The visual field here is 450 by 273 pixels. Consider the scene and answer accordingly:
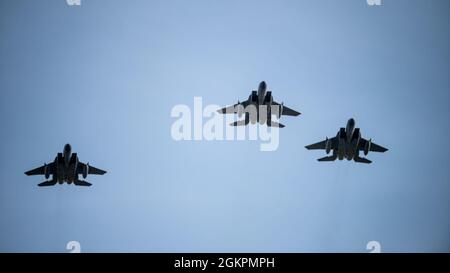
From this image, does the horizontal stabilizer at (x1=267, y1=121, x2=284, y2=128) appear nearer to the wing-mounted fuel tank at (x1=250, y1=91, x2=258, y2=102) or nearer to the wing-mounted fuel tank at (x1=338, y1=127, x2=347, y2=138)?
the wing-mounted fuel tank at (x1=250, y1=91, x2=258, y2=102)

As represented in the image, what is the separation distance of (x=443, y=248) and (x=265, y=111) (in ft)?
73.4

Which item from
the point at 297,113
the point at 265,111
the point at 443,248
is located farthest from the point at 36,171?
the point at 443,248

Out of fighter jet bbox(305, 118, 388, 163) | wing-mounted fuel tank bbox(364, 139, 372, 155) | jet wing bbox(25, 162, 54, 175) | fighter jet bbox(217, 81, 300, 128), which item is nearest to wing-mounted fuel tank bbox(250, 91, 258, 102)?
fighter jet bbox(217, 81, 300, 128)

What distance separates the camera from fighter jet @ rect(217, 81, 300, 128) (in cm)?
3577

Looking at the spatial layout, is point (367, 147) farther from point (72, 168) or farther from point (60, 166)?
point (60, 166)

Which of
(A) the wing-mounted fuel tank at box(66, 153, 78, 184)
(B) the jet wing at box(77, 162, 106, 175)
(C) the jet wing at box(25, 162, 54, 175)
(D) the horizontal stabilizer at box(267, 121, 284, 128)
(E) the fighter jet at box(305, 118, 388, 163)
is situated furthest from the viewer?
(B) the jet wing at box(77, 162, 106, 175)

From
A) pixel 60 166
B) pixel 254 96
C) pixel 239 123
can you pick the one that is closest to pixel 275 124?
pixel 239 123

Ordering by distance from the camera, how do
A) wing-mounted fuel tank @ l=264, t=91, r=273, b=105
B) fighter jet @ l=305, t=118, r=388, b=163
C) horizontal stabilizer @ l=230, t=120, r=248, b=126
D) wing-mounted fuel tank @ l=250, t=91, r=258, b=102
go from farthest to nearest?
1. horizontal stabilizer @ l=230, t=120, r=248, b=126
2. wing-mounted fuel tank @ l=250, t=91, r=258, b=102
3. wing-mounted fuel tank @ l=264, t=91, r=273, b=105
4. fighter jet @ l=305, t=118, r=388, b=163

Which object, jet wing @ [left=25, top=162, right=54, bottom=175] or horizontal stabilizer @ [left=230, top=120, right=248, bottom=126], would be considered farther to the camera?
horizontal stabilizer @ [left=230, top=120, right=248, bottom=126]

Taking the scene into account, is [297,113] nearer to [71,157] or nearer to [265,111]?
[265,111]

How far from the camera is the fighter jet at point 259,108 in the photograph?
1408 inches

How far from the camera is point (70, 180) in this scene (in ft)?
125

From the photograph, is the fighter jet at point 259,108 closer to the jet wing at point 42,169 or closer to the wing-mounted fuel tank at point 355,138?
the wing-mounted fuel tank at point 355,138

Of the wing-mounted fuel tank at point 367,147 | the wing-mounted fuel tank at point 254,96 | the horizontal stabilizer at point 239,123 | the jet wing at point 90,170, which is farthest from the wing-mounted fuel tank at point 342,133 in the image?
the jet wing at point 90,170
